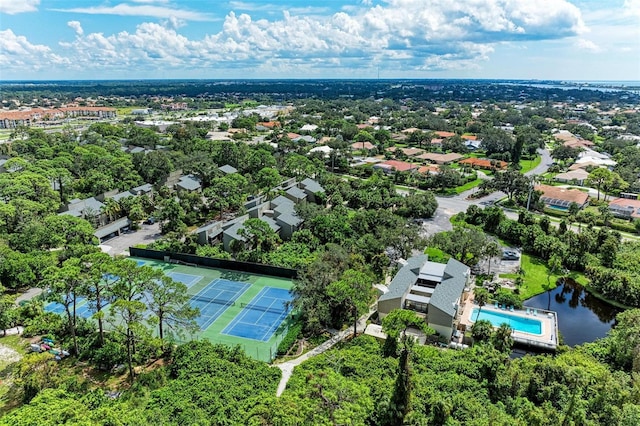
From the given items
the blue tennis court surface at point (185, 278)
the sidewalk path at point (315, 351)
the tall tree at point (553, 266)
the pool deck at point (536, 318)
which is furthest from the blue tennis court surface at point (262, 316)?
the tall tree at point (553, 266)

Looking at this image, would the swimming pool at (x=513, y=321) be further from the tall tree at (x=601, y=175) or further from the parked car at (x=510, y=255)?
the tall tree at (x=601, y=175)

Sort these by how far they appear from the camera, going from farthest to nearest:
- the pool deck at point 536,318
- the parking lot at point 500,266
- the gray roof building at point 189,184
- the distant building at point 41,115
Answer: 1. the distant building at point 41,115
2. the gray roof building at point 189,184
3. the parking lot at point 500,266
4. the pool deck at point 536,318

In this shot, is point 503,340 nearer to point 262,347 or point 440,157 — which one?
point 262,347

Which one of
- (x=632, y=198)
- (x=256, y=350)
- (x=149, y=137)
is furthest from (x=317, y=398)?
(x=149, y=137)

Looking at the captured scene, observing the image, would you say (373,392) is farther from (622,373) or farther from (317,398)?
(622,373)

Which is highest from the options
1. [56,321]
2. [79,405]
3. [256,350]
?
[79,405]

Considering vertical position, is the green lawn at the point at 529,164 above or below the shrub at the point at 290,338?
above
